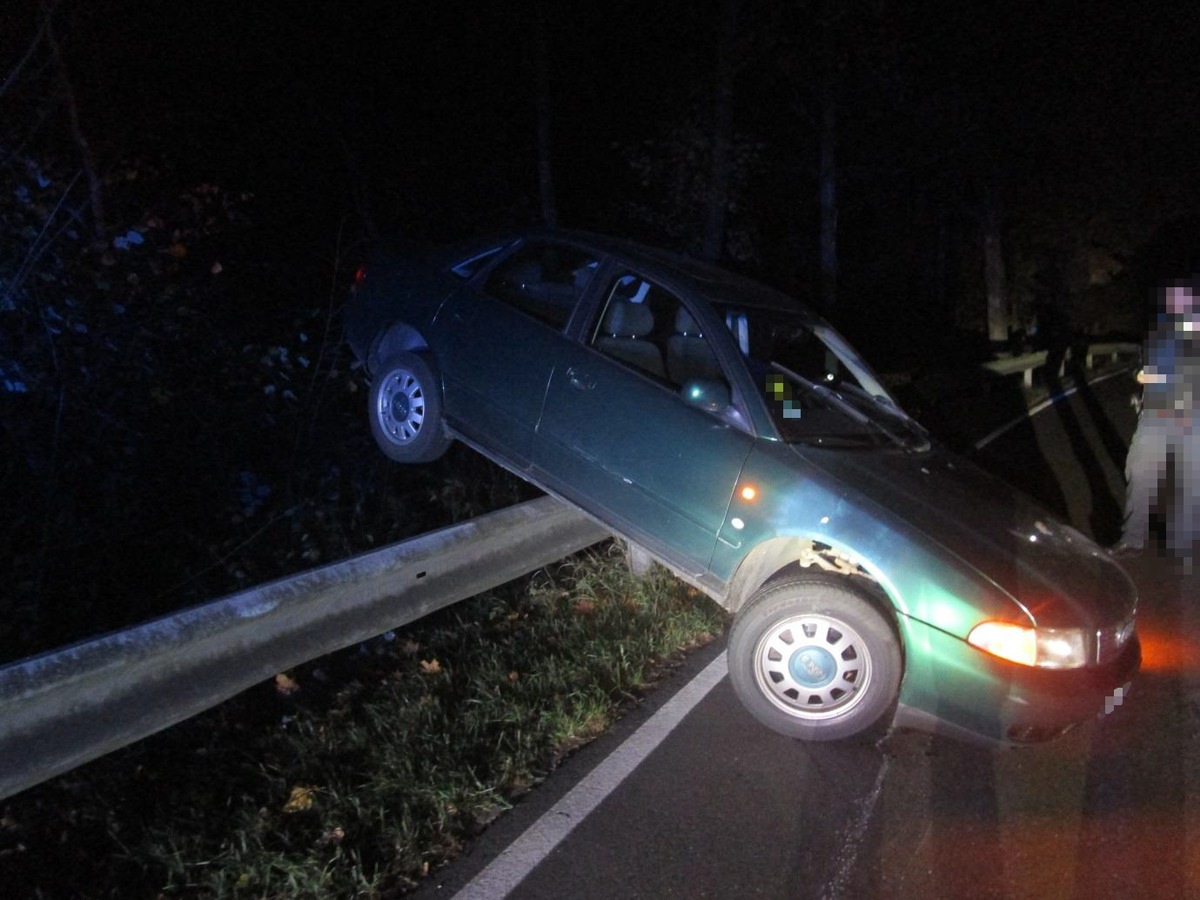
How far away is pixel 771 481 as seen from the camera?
4.16 m

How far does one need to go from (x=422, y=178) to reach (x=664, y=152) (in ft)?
14.1

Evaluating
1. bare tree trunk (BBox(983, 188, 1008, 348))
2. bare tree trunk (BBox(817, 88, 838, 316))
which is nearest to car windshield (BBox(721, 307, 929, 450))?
bare tree trunk (BBox(817, 88, 838, 316))

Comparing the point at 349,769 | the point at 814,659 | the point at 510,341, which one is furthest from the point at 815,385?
the point at 349,769

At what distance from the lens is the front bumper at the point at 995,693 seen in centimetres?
362

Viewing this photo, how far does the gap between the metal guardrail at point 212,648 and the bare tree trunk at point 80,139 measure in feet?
11.8

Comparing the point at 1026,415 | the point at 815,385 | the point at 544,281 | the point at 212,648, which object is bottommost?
the point at 1026,415

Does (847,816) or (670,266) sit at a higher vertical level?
(670,266)

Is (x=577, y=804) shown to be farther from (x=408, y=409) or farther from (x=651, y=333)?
(x=408, y=409)

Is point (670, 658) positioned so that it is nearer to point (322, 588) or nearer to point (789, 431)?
point (789, 431)

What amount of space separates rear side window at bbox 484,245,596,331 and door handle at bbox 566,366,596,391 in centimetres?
31

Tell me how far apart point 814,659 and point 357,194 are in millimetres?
12438

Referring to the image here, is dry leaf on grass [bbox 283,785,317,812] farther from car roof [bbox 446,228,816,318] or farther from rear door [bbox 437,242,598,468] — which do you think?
car roof [bbox 446,228,816,318]

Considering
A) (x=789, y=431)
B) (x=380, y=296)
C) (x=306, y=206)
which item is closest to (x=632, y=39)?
(x=306, y=206)

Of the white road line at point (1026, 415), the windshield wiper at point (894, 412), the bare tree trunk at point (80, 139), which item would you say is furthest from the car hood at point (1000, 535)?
the white road line at point (1026, 415)
